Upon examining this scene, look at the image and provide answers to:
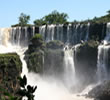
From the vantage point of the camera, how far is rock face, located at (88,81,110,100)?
26.4 metres

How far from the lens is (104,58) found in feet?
111

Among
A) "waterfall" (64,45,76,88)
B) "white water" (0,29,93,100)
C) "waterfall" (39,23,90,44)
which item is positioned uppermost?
"waterfall" (39,23,90,44)

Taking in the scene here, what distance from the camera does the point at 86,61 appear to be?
35.4 meters

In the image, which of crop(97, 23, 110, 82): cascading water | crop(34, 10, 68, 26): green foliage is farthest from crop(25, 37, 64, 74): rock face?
crop(34, 10, 68, 26): green foliage

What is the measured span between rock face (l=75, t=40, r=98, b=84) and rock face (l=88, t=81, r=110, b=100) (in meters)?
5.58

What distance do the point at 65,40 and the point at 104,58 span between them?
1123cm

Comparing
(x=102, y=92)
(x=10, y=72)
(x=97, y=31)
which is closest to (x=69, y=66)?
(x=97, y=31)

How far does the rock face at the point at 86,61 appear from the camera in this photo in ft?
114

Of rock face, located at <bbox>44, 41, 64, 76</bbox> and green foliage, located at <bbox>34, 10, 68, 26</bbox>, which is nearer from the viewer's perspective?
rock face, located at <bbox>44, 41, 64, 76</bbox>

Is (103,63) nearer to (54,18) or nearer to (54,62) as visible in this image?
(54,62)

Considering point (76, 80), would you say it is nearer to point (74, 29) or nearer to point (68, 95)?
point (68, 95)

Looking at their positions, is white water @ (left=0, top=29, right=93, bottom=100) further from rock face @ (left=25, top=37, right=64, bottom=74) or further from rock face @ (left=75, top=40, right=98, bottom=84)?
rock face @ (left=75, top=40, right=98, bottom=84)

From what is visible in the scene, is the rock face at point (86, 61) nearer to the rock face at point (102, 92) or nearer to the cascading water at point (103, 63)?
the cascading water at point (103, 63)

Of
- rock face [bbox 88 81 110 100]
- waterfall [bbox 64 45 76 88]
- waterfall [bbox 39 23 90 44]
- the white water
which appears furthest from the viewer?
waterfall [bbox 39 23 90 44]
